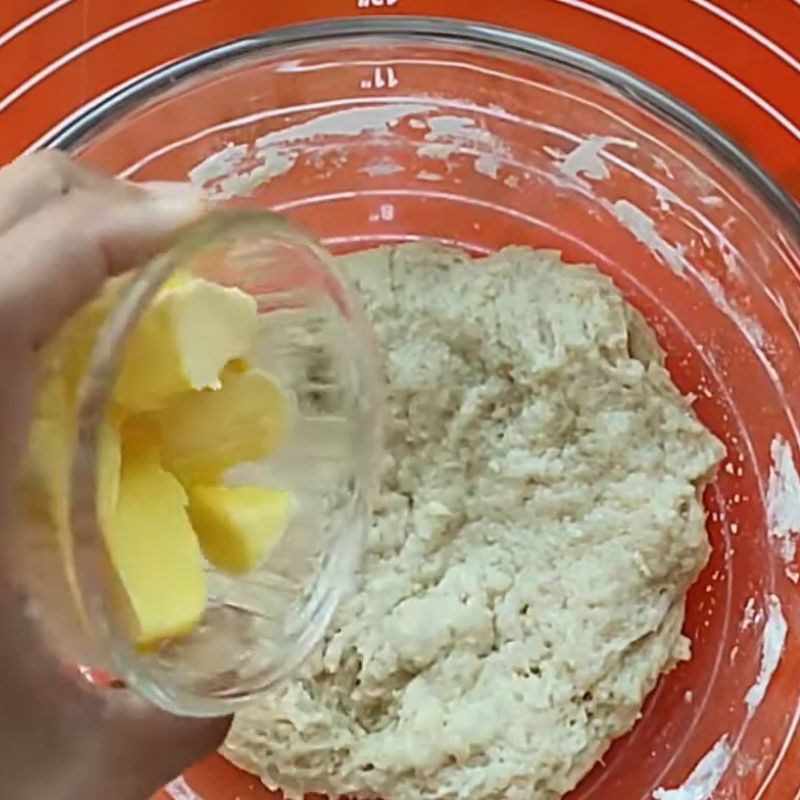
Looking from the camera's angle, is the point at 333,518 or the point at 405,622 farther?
the point at 405,622

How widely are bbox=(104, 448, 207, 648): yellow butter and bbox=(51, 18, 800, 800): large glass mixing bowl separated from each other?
44 cm

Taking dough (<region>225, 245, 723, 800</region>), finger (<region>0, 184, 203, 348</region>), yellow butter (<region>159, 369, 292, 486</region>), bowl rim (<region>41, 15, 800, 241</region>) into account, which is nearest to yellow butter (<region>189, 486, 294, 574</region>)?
yellow butter (<region>159, 369, 292, 486</region>)

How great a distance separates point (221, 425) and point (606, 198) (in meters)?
0.49

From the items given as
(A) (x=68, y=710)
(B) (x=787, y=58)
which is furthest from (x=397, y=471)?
(B) (x=787, y=58)

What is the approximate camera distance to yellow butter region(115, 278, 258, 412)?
0.68 m

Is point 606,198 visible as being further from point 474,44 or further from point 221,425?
point 221,425

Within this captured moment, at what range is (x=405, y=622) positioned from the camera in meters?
1.04

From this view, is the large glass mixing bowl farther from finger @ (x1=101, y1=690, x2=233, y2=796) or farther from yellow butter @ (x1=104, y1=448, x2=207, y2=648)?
yellow butter @ (x1=104, y1=448, x2=207, y2=648)

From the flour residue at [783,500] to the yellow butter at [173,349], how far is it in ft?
1.77

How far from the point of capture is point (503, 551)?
3.53 ft

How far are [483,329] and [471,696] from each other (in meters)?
0.27

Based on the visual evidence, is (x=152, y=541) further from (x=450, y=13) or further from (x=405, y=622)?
(x=450, y=13)

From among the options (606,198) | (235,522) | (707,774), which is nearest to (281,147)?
(606,198)

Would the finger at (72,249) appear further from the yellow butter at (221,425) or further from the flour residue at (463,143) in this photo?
the flour residue at (463,143)
